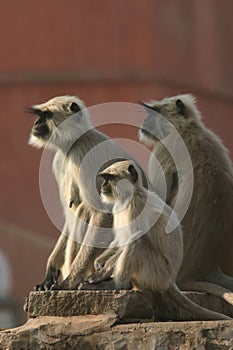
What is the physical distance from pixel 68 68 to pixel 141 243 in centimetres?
1118

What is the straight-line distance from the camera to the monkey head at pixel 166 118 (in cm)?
772

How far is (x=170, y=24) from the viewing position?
1708cm

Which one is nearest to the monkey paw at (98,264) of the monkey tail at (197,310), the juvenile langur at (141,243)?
the juvenile langur at (141,243)

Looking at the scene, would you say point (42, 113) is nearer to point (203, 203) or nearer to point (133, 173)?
point (203, 203)

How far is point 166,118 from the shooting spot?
25.5 ft

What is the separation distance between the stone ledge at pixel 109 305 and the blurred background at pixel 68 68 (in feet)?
34.0

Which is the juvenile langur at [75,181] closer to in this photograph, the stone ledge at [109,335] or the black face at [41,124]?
the black face at [41,124]

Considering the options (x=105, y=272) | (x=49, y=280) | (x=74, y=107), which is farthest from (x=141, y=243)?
(x=74, y=107)

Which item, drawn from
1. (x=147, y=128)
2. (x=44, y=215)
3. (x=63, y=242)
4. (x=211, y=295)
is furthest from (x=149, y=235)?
(x=44, y=215)

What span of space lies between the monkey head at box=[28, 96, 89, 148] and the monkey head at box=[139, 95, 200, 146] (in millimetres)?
551

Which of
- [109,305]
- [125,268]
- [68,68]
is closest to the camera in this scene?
[109,305]

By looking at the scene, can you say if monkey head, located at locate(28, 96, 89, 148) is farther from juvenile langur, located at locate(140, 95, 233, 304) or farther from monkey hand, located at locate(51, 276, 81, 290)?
monkey hand, located at locate(51, 276, 81, 290)

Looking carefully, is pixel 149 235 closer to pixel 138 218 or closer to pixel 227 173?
pixel 138 218

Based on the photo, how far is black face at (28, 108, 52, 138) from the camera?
Result: 7336 mm
